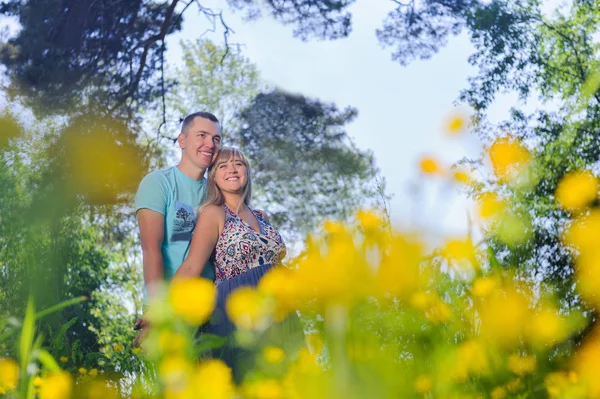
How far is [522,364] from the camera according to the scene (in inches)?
32.0

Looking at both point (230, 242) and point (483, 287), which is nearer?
point (483, 287)

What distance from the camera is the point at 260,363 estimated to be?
814 millimetres

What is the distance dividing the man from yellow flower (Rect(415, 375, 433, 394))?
3.84 feet

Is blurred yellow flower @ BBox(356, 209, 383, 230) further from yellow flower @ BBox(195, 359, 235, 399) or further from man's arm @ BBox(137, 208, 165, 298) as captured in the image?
man's arm @ BBox(137, 208, 165, 298)

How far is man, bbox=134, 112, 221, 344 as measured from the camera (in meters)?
1.98

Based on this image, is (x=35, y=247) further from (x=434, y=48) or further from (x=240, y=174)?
(x=240, y=174)

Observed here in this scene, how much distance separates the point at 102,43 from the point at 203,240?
14.3 ft

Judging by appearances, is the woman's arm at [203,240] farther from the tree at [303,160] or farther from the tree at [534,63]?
the tree at [303,160]

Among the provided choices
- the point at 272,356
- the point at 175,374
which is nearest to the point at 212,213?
the point at 272,356

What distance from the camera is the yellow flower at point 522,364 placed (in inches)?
31.7

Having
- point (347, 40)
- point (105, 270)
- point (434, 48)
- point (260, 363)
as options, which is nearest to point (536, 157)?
point (434, 48)

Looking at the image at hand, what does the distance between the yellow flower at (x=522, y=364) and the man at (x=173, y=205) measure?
3.79ft

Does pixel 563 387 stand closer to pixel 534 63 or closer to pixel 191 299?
pixel 191 299

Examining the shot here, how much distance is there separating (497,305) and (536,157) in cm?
450
